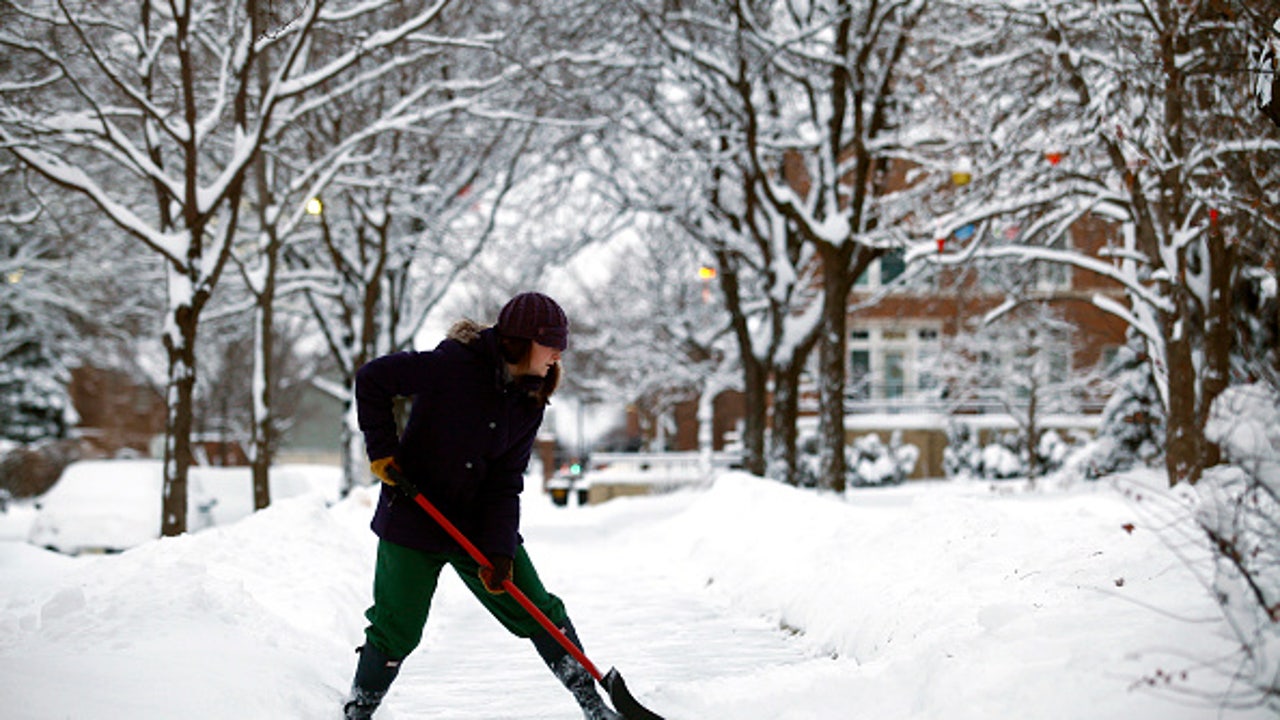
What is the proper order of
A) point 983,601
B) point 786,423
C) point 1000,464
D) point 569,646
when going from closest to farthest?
point 569,646 → point 983,601 → point 786,423 → point 1000,464

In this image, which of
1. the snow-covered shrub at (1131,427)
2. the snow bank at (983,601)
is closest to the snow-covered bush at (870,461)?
the snow-covered shrub at (1131,427)

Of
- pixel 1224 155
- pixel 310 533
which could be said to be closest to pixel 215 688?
pixel 310 533

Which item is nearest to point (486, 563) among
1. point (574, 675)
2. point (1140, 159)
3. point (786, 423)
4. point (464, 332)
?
point (574, 675)

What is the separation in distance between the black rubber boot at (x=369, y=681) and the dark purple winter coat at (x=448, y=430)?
455mm

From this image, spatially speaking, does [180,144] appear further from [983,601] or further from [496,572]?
[983,601]

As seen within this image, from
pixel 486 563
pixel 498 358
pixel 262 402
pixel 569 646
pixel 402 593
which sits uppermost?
pixel 498 358

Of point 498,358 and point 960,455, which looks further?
point 960,455

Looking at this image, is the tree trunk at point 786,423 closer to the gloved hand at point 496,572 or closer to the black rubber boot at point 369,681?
the gloved hand at point 496,572

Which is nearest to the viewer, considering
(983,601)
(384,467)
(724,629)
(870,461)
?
(384,467)

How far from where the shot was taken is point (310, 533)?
938cm

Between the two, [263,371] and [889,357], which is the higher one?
[889,357]

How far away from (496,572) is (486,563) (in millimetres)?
58

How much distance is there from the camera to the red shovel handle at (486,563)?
184 inches

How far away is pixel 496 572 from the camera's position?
4.84 meters
